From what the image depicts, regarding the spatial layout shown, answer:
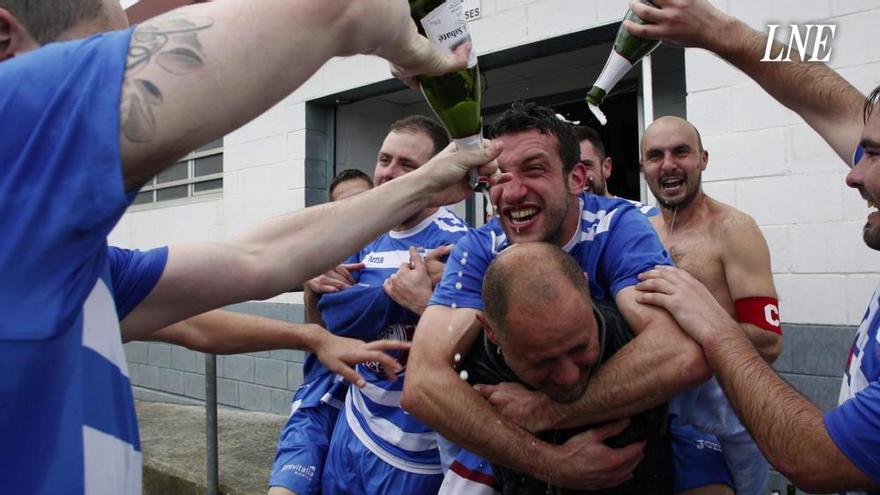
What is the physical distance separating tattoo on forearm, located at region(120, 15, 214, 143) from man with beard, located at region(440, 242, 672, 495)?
3.40 ft

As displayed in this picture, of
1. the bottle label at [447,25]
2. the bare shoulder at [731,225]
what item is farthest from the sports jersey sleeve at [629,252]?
the bare shoulder at [731,225]

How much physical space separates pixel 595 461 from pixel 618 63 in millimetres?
1271

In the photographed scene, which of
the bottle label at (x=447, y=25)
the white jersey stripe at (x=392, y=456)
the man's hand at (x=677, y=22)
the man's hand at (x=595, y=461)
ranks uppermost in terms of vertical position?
the man's hand at (x=677, y=22)

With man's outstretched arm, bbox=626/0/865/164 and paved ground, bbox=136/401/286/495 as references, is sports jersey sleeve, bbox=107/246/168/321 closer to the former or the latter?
man's outstretched arm, bbox=626/0/865/164

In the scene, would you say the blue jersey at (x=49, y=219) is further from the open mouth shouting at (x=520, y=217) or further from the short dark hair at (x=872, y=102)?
the short dark hair at (x=872, y=102)

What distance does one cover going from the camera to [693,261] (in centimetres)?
315

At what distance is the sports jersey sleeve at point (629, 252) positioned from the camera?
1.82 m

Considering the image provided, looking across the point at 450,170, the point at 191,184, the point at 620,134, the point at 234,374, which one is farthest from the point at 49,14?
the point at 191,184

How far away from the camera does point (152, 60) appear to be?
73 cm

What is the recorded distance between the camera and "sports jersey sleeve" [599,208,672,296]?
182cm

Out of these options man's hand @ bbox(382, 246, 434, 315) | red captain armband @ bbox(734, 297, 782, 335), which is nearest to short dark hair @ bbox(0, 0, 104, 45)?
man's hand @ bbox(382, 246, 434, 315)

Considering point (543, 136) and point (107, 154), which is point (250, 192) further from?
point (107, 154)

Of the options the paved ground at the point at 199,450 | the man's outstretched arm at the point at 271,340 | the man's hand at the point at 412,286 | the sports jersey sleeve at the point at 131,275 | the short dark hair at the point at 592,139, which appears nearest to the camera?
the sports jersey sleeve at the point at 131,275

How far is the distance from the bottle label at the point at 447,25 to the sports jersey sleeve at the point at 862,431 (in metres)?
1.18
